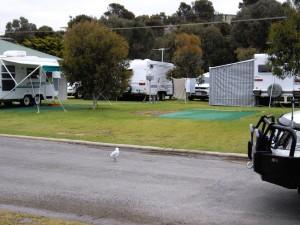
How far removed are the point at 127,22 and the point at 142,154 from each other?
5137cm

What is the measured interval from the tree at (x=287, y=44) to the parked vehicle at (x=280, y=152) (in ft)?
36.3

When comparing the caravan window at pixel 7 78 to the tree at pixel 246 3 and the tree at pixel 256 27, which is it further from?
the tree at pixel 246 3

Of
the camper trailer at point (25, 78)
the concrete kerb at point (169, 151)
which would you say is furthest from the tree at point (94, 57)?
the concrete kerb at point (169, 151)

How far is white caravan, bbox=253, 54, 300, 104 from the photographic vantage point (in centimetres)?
2739

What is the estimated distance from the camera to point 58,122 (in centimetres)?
1856

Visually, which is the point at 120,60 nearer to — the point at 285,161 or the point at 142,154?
the point at 142,154

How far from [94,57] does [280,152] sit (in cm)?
1825

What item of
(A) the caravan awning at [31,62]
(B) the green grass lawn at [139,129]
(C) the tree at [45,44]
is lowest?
(B) the green grass lawn at [139,129]

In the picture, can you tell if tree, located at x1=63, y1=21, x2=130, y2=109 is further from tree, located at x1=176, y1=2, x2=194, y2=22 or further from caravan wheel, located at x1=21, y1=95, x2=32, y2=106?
tree, located at x1=176, y1=2, x2=194, y2=22

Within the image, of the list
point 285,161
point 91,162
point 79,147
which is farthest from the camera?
point 79,147

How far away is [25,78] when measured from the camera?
2617 cm

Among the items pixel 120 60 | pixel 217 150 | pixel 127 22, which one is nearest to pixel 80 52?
pixel 120 60

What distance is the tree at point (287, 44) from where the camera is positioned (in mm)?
17281

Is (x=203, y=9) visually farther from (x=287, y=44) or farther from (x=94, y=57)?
(x=287, y=44)
